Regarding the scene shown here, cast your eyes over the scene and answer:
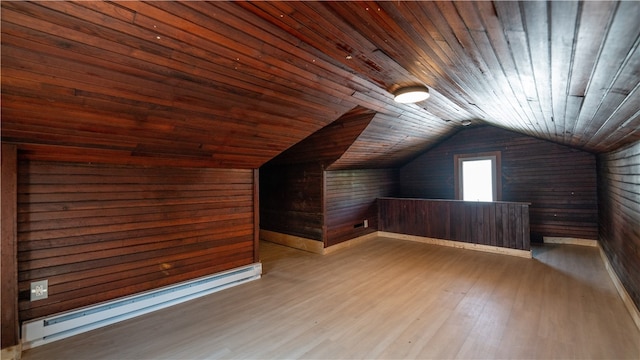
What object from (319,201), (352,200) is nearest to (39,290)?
(319,201)

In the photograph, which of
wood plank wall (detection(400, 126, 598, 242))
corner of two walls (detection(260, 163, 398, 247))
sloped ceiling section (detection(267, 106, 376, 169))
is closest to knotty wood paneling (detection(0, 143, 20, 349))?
sloped ceiling section (detection(267, 106, 376, 169))

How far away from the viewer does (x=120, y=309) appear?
2.64 m

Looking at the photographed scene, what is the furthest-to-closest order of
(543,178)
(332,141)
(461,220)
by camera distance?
1. (543,178)
2. (461,220)
3. (332,141)

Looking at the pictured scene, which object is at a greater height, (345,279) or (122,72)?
(122,72)

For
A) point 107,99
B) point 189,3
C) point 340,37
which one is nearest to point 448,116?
point 340,37

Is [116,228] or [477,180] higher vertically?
[477,180]

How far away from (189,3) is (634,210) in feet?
13.2

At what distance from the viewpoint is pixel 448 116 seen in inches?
172

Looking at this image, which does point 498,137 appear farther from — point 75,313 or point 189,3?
point 75,313

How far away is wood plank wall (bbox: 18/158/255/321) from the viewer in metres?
2.31

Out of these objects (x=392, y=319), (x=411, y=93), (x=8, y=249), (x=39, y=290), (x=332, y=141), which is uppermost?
(x=411, y=93)

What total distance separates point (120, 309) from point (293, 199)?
332cm

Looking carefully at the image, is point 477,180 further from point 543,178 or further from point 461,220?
point 461,220

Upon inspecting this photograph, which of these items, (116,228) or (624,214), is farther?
(624,214)
